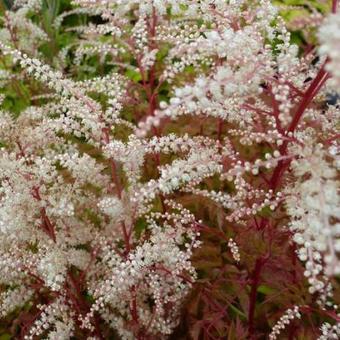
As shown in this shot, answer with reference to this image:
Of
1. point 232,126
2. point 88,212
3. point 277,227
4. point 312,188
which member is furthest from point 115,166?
point 232,126

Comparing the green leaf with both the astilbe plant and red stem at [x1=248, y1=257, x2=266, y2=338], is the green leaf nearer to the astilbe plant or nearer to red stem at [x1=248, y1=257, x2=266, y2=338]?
the astilbe plant

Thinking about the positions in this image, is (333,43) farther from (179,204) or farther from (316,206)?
(179,204)

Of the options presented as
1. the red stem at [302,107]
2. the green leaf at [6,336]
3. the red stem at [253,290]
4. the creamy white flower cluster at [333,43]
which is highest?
the red stem at [302,107]

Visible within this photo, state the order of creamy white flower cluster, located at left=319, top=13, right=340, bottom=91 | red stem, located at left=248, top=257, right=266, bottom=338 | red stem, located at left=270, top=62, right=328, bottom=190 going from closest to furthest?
creamy white flower cluster, located at left=319, top=13, right=340, bottom=91
red stem, located at left=270, top=62, right=328, bottom=190
red stem, located at left=248, top=257, right=266, bottom=338

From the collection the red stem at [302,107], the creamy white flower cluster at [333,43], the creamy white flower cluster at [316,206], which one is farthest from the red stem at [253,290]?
the creamy white flower cluster at [333,43]

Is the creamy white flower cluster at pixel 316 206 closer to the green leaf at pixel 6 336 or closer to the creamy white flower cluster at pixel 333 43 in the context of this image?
the creamy white flower cluster at pixel 333 43

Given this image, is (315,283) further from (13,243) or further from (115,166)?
(13,243)

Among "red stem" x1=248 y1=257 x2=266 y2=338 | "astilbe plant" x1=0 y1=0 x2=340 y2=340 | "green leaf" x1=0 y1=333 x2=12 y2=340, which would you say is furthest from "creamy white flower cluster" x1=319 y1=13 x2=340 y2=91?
"green leaf" x1=0 y1=333 x2=12 y2=340

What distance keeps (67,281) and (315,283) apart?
1730 millimetres

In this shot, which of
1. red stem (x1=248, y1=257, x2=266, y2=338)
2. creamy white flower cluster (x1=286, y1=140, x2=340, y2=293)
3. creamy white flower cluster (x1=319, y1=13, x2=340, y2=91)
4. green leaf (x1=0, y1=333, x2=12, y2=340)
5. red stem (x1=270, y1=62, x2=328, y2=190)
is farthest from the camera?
green leaf (x1=0, y1=333, x2=12, y2=340)

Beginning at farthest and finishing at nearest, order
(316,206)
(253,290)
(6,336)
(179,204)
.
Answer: (6,336)
(253,290)
(179,204)
(316,206)

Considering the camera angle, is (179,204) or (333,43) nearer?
(333,43)

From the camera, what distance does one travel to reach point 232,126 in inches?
163

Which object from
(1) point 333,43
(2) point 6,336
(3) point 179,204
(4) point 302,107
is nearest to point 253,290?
(3) point 179,204
